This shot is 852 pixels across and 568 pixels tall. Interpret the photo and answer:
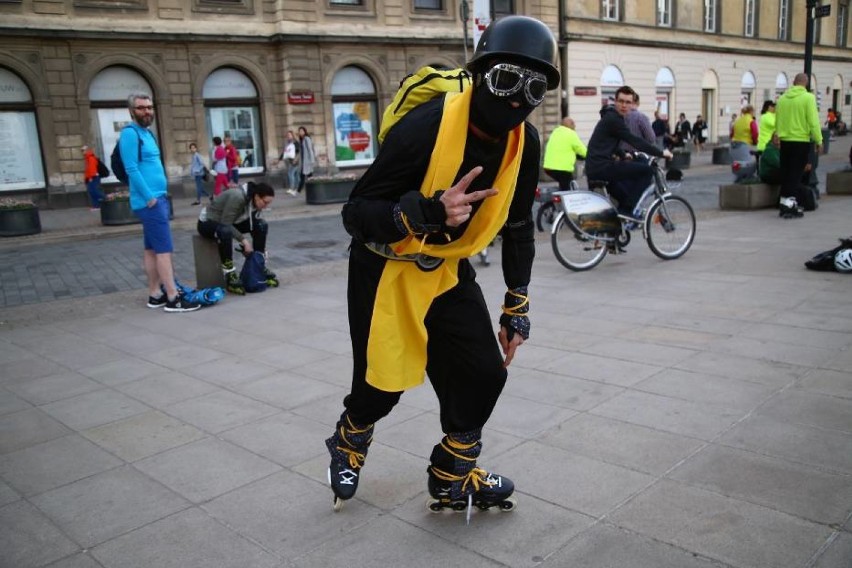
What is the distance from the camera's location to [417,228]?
2445 millimetres

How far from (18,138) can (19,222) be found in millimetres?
7067

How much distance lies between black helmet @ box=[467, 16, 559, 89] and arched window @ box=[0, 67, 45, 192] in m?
21.3

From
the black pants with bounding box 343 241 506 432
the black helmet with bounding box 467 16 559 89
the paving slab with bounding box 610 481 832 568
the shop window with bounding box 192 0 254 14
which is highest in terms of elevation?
the shop window with bounding box 192 0 254 14

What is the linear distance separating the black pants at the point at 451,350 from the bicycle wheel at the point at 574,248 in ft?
18.2

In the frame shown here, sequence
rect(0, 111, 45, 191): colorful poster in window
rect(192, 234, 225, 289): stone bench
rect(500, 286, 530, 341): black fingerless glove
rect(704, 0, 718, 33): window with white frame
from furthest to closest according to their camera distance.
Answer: rect(704, 0, 718, 33): window with white frame → rect(0, 111, 45, 191): colorful poster in window → rect(192, 234, 225, 289): stone bench → rect(500, 286, 530, 341): black fingerless glove

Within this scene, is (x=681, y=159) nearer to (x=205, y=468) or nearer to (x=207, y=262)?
(x=207, y=262)

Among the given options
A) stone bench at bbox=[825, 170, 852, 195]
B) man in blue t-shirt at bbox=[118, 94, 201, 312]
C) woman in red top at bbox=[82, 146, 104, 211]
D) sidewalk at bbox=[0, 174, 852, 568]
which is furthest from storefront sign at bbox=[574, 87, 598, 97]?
man in blue t-shirt at bbox=[118, 94, 201, 312]

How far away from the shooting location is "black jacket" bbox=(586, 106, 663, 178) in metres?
8.02

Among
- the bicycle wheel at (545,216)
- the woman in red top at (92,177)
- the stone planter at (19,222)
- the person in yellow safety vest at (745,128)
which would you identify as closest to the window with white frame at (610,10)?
the person in yellow safety vest at (745,128)

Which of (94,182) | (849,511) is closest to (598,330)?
(849,511)

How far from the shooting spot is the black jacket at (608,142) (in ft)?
26.3

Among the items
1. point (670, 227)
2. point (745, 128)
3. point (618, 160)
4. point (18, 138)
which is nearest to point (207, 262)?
point (618, 160)

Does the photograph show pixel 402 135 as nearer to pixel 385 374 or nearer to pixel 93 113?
pixel 385 374

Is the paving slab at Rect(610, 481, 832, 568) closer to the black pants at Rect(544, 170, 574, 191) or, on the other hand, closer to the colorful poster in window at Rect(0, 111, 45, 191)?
the black pants at Rect(544, 170, 574, 191)
